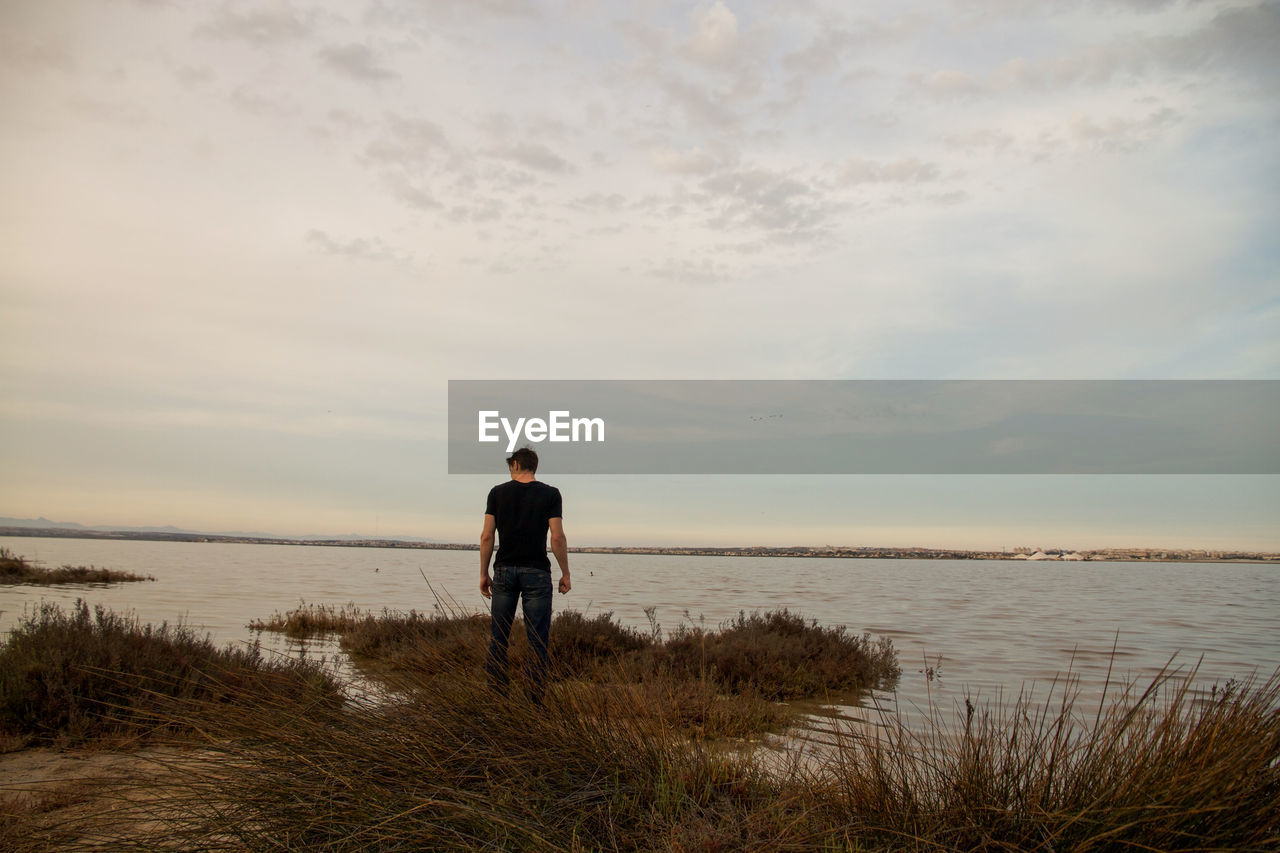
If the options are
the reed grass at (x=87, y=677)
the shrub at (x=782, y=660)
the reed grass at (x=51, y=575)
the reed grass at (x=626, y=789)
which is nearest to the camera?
the reed grass at (x=626, y=789)

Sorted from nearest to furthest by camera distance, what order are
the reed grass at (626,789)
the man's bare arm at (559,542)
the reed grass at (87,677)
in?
1. the reed grass at (626,789)
2. the reed grass at (87,677)
3. the man's bare arm at (559,542)

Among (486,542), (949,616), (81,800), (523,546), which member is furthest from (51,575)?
(81,800)

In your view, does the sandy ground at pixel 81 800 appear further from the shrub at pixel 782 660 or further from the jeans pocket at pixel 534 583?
the shrub at pixel 782 660

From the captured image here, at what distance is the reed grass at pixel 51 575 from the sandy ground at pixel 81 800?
24062 mm

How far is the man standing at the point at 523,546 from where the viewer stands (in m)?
6.90

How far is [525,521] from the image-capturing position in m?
6.99

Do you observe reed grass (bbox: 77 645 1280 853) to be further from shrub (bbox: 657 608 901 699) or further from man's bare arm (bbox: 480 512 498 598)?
shrub (bbox: 657 608 901 699)

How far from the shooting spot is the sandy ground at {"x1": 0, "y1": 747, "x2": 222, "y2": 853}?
2.96m

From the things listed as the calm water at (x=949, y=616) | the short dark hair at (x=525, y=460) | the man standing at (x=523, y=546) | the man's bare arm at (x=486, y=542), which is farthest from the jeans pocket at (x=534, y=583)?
the calm water at (x=949, y=616)

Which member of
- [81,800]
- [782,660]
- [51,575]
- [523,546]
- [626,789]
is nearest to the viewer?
[81,800]

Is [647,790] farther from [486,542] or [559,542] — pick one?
[486,542]

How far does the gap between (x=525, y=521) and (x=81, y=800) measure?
4120mm

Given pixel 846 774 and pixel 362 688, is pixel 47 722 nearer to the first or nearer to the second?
pixel 362 688

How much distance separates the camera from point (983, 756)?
11.3 feet
